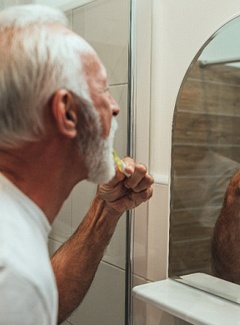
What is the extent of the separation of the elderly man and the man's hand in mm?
222

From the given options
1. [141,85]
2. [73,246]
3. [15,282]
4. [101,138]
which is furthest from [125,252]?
[15,282]

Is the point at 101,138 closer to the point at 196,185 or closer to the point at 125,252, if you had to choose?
the point at 196,185

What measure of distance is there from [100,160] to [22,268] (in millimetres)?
239

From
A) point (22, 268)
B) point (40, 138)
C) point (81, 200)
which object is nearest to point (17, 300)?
point (22, 268)

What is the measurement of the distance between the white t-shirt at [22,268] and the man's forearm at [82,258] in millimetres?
496

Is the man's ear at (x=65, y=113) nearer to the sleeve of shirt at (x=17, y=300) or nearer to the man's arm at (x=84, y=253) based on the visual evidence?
the sleeve of shirt at (x=17, y=300)

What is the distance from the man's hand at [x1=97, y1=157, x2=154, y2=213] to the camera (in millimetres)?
997

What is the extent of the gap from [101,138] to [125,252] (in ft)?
1.98

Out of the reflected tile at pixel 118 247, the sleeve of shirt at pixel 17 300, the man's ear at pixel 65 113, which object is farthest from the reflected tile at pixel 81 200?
the sleeve of shirt at pixel 17 300

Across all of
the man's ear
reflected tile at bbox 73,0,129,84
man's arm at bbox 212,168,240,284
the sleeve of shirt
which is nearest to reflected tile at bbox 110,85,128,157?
reflected tile at bbox 73,0,129,84

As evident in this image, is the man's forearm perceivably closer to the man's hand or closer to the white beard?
the man's hand

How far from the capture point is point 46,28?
66 centimetres

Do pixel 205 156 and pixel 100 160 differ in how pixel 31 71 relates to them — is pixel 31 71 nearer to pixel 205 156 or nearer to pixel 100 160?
pixel 100 160

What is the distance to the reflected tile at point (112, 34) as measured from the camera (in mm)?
1224
